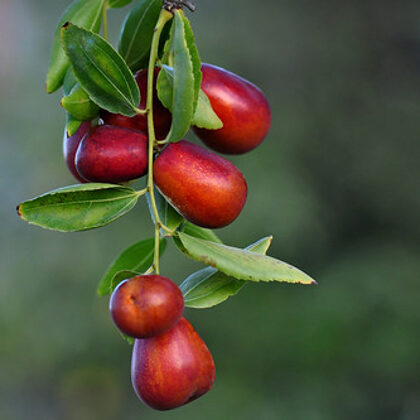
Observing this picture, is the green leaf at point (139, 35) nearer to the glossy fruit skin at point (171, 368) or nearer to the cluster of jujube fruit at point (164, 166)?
the cluster of jujube fruit at point (164, 166)

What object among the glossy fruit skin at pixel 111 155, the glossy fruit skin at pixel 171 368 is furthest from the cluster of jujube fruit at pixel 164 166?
the glossy fruit skin at pixel 171 368

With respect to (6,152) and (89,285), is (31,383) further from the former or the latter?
(6,152)

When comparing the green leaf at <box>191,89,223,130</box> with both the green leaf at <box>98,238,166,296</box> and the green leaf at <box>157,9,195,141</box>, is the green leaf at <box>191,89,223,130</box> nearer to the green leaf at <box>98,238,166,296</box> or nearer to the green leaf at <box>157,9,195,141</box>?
the green leaf at <box>157,9,195,141</box>

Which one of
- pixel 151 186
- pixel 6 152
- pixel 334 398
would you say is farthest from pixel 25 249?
pixel 151 186

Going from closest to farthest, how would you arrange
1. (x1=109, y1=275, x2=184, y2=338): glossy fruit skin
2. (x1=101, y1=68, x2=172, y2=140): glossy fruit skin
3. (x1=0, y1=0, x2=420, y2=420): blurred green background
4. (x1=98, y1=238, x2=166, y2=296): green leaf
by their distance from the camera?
(x1=109, y1=275, x2=184, y2=338): glossy fruit skin < (x1=101, y1=68, x2=172, y2=140): glossy fruit skin < (x1=98, y1=238, x2=166, y2=296): green leaf < (x1=0, y1=0, x2=420, y2=420): blurred green background

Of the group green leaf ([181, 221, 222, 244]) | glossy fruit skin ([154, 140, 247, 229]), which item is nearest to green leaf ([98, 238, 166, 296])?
green leaf ([181, 221, 222, 244])

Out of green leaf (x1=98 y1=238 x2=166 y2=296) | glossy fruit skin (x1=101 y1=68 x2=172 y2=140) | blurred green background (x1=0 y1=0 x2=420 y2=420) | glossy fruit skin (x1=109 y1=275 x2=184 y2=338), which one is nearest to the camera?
glossy fruit skin (x1=109 y1=275 x2=184 y2=338)

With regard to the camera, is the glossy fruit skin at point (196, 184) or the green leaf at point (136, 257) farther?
the green leaf at point (136, 257)
